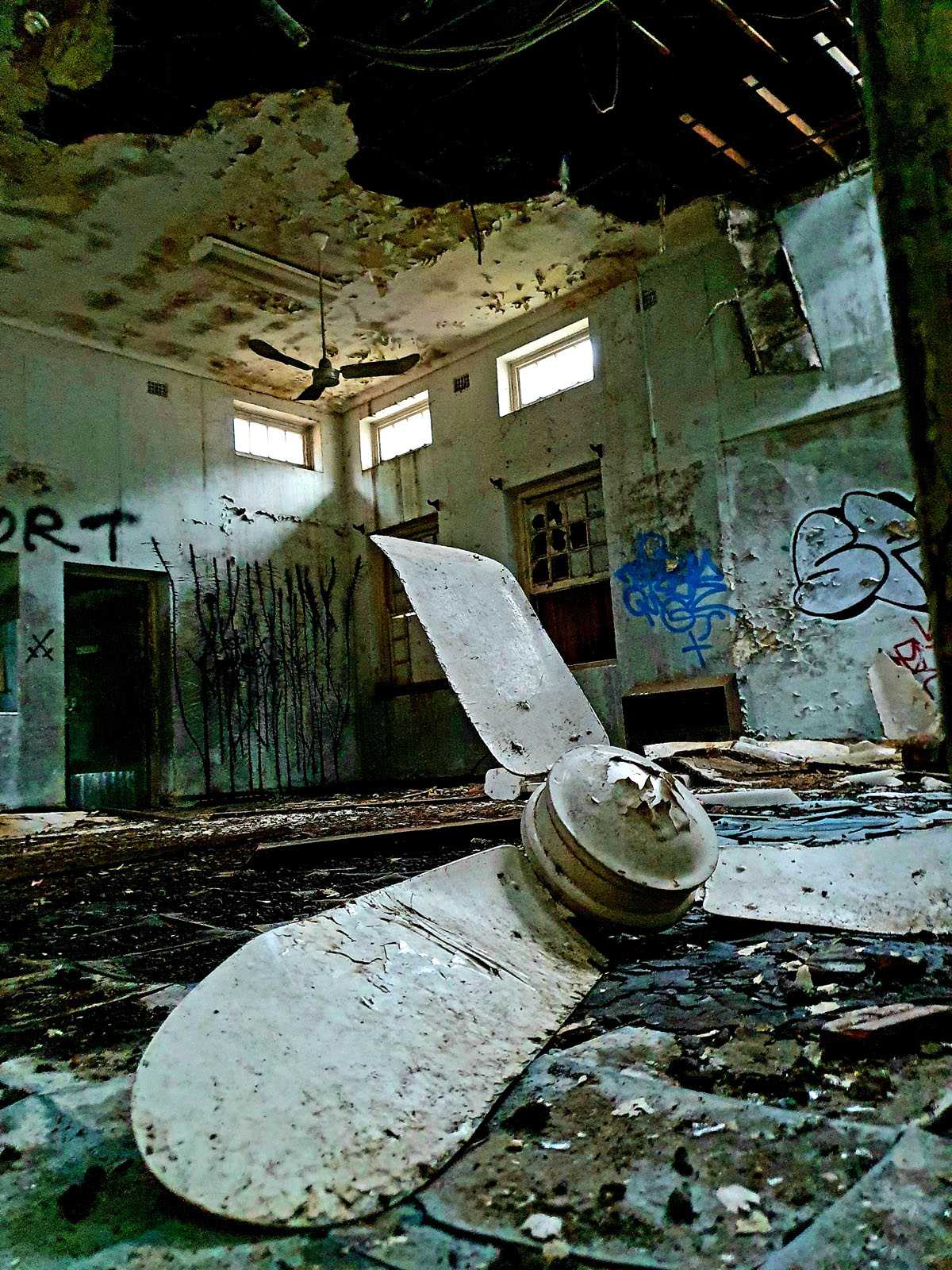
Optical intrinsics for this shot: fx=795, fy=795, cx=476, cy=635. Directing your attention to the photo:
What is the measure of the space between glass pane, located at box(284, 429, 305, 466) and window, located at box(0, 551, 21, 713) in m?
3.59

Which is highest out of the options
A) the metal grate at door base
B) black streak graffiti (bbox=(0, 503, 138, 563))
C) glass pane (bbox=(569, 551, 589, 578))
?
black streak graffiti (bbox=(0, 503, 138, 563))

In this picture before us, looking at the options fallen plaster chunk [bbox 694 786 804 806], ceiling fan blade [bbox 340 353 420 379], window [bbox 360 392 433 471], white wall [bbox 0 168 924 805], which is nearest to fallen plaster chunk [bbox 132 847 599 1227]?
fallen plaster chunk [bbox 694 786 804 806]

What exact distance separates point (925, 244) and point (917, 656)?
228 inches

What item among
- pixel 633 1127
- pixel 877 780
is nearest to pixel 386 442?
pixel 877 780

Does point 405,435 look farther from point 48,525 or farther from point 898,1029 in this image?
point 898,1029

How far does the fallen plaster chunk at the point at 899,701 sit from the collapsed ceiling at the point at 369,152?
155 inches

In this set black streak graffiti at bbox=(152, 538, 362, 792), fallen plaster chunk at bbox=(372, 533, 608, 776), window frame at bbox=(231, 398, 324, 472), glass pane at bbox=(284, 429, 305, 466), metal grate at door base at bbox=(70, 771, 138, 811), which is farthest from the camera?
glass pane at bbox=(284, 429, 305, 466)

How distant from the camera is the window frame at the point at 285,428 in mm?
9367

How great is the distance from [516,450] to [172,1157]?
7.95 metres

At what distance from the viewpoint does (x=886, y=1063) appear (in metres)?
1.10

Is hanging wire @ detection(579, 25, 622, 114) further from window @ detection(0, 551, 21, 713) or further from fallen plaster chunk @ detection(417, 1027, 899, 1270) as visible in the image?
window @ detection(0, 551, 21, 713)

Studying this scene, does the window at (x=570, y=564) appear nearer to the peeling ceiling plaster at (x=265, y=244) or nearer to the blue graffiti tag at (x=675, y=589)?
the blue graffiti tag at (x=675, y=589)

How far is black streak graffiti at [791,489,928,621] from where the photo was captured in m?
5.91

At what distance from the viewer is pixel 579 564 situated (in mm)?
7969
